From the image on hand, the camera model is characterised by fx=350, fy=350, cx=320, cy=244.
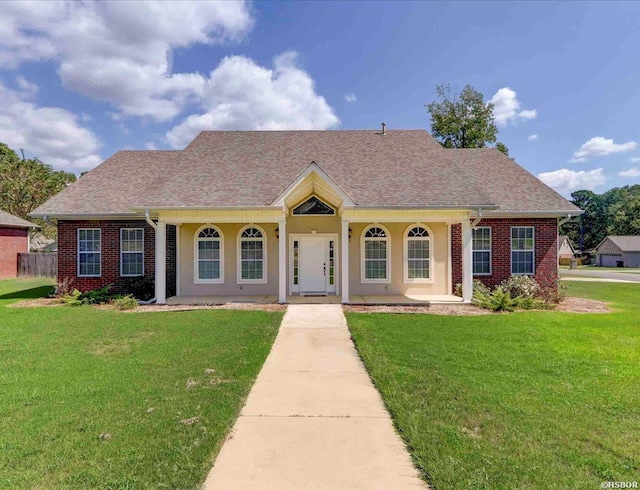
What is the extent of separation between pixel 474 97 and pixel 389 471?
28.5m

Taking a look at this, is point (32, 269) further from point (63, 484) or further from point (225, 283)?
point (63, 484)

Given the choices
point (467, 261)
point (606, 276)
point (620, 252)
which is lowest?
point (606, 276)

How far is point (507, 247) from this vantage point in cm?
1332

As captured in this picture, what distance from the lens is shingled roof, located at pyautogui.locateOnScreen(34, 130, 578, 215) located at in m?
11.7

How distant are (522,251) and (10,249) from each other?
28275mm

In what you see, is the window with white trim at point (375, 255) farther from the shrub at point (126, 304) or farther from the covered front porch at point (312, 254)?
the shrub at point (126, 304)

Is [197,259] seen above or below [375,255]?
below

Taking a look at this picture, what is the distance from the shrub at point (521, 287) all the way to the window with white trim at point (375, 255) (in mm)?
4315

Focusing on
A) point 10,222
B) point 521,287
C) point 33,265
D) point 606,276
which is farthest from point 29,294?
point 606,276

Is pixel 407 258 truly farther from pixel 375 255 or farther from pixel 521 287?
pixel 521 287

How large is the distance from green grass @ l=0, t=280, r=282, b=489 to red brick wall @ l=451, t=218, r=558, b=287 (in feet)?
26.1

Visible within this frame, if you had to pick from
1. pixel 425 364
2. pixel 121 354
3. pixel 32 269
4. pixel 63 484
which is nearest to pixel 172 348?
pixel 121 354

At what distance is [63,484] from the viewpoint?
9.70 ft

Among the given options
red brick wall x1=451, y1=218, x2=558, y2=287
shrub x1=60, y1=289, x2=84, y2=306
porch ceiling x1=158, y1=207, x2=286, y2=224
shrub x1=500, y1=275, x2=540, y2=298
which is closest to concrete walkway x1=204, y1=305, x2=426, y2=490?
porch ceiling x1=158, y1=207, x2=286, y2=224
